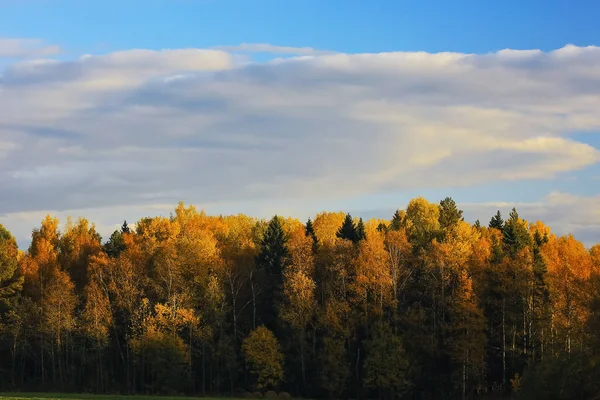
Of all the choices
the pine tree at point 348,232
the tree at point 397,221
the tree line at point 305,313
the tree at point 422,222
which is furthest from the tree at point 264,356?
the tree at point 397,221

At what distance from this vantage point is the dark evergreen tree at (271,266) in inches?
4331

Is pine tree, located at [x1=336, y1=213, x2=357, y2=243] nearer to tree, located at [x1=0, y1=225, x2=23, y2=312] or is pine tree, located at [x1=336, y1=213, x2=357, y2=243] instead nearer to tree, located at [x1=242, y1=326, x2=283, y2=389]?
tree, located at [x1=242, y1=326, x2=283, y2=389]

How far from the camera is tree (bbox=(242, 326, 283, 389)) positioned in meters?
102

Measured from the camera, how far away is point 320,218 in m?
145

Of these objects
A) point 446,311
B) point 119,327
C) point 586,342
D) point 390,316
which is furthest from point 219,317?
point 586,342

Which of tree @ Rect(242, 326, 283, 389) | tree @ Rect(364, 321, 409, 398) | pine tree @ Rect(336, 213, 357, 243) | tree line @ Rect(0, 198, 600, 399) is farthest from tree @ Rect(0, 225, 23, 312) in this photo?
tree @ Rect(364, 321, 409, 398)

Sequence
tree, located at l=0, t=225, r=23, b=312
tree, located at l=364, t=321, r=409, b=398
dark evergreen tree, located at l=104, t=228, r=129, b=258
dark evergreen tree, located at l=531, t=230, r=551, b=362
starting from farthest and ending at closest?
dark evergreen tree, located at l=104, t=228, r=129, b=258 < tree, located at l=0, t=225, r=23, b=312 < dark evergreen tree, located at l=531, t=230, r=551, b=362 < tree, located at l=364, t=321, r=409, b=398

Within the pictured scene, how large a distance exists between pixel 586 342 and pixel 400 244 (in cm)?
3612

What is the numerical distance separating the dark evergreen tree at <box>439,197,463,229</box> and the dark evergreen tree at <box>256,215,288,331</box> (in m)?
23.0

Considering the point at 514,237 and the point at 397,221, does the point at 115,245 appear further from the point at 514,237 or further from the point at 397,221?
the point at 514,237

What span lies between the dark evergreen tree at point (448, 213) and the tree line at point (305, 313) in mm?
219

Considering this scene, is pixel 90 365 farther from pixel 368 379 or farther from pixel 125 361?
pixel 368 379

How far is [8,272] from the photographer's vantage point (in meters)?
114

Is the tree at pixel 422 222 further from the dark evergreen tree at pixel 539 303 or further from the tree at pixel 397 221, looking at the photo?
the dark evergreen tree at pixel 539 303
